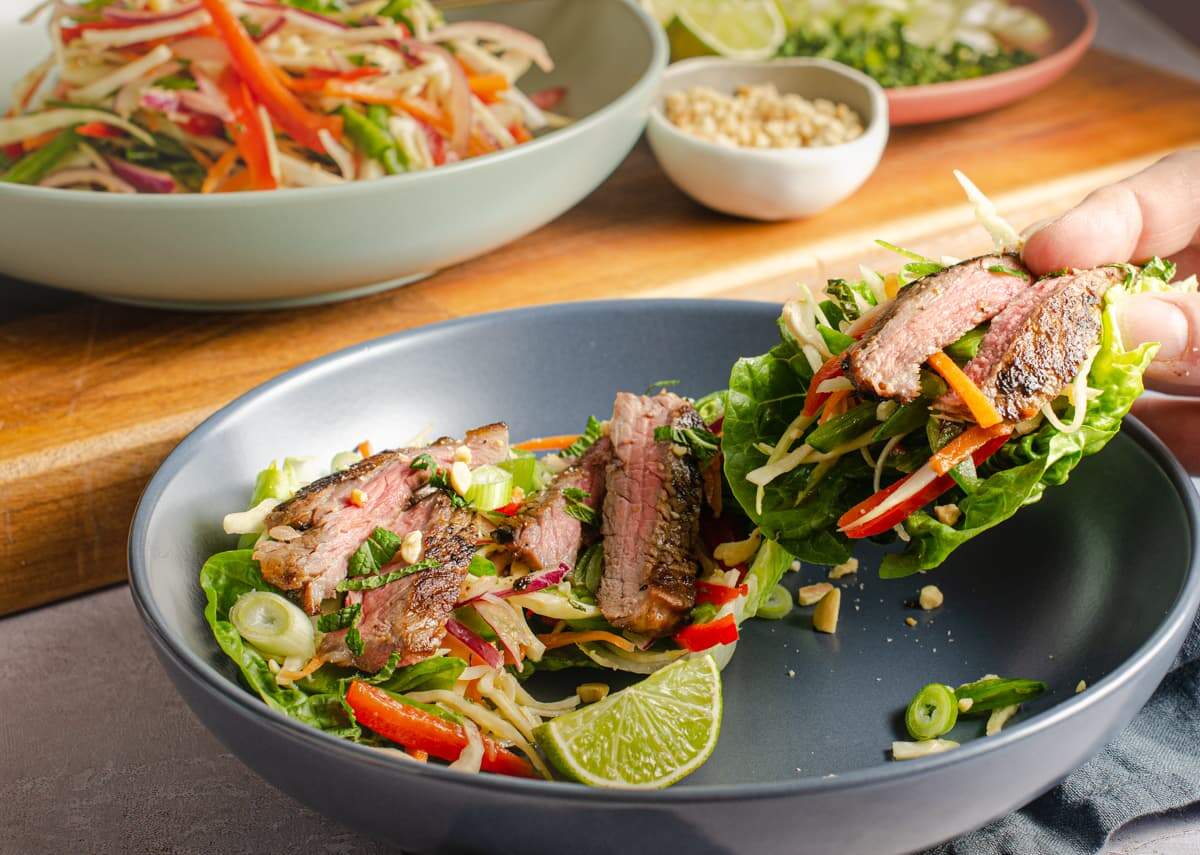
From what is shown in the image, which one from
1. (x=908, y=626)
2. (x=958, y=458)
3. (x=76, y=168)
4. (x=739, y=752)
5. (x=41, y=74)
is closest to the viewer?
(x=958, y=458)

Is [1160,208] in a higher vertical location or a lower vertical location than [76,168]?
higher

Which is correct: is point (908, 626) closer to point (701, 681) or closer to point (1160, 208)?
point (701, 681)

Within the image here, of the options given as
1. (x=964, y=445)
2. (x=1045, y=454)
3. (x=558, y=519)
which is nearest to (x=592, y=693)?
(x=558, y=519)

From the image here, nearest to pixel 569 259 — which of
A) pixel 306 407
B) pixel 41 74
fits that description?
pixel 306 407

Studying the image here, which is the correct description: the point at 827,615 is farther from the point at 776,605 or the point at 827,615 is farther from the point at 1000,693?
the point at 1000,693

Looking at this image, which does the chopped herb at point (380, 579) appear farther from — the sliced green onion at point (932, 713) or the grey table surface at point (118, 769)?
the sliced green onion at point (932, 713)
